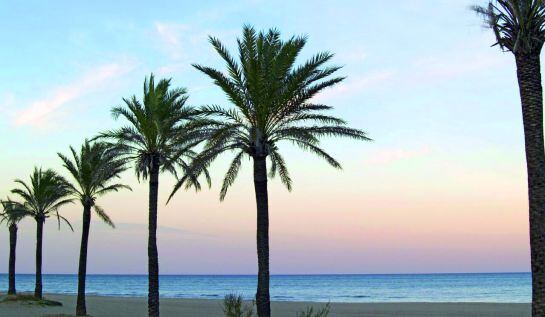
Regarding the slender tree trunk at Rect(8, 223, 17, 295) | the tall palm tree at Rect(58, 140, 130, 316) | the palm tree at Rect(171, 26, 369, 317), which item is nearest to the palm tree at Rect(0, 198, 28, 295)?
the slender tree trunk at Rect(8, 223, 17, 295)

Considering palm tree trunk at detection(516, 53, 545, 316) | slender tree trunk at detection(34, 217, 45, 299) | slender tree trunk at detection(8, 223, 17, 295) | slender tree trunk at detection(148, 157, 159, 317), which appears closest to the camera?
palm tree trunk at detection(516, 53, 545, 316)

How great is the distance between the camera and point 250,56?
22047 mm

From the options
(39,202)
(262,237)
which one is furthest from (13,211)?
(262,237)

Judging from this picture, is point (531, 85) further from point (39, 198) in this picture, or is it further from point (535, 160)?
point (39, 198)

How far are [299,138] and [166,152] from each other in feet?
25.3

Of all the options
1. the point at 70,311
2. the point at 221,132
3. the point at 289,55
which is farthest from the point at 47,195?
the point at 289,55

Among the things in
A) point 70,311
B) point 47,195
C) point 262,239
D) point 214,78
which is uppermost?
point 214,78

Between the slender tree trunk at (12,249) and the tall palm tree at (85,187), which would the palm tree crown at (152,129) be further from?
the slender tree trunk at (12,249)

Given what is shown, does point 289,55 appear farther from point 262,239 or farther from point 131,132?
point 131,132

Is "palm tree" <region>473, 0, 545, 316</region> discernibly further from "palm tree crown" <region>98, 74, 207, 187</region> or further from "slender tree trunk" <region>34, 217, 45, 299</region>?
"slender tree trunk" <region>34, 217, 45, 299</region>

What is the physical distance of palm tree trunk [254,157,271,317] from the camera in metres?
21.9

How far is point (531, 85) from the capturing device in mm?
16203

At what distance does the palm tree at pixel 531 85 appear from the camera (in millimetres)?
15422

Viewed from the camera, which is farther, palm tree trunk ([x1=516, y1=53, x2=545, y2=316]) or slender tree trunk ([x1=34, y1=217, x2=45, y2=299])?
slender tree trunk ([x1=34, y1=217, x2=45, y2=299])
